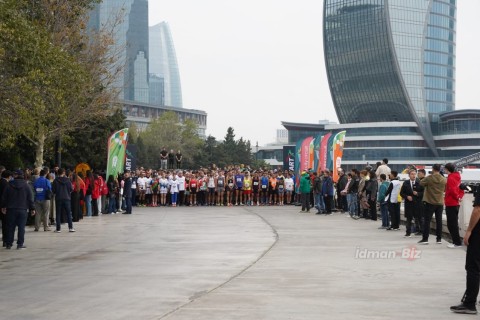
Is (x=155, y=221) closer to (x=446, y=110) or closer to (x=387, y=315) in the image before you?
(x=387, y=315)

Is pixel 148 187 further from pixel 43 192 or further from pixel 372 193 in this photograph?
pixel 43 192

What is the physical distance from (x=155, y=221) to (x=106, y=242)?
8.09m

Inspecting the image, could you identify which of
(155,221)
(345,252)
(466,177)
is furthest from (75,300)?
(466,177)

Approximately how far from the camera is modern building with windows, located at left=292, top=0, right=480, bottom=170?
15012 centimetres

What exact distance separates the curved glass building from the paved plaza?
136475 millimetres

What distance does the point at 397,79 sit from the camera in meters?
154

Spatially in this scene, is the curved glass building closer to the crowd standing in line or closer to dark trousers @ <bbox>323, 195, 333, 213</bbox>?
the crowd standing in line

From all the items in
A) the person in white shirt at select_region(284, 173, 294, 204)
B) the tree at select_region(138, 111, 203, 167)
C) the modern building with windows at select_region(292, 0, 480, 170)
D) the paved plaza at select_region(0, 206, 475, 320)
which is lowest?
the paved plaza at select_region(0, 206, 475, 320)

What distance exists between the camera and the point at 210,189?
40.0 meters

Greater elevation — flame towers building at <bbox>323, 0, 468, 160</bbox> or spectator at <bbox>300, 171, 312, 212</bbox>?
flame towers building at <bbox>323, 0, 468, 160</bbox>

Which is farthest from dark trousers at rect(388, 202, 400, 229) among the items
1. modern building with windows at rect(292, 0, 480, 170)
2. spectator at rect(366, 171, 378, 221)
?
modern building with windows at rect(292, 0, 480, 170)

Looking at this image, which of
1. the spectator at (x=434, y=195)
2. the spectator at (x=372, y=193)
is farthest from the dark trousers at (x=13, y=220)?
the spectator at (x=372, y=193)

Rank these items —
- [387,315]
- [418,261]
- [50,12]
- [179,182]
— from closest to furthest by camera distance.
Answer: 1. [387,315]
2. [418,261]
3. [50,12]
4. [179,182]

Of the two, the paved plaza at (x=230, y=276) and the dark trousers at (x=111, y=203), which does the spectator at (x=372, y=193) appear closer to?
the paved plaza at (x=230, y=276)
